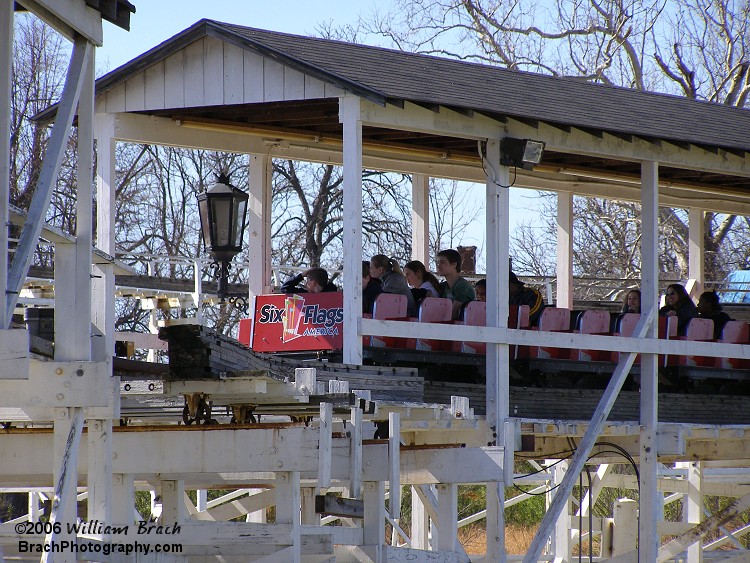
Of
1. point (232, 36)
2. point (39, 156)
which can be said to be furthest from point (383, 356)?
point (39, 156)

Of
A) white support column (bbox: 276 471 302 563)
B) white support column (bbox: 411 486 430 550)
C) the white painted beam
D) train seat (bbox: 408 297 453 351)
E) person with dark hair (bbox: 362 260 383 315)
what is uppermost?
the white painted beam

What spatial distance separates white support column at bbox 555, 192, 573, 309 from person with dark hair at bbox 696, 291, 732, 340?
196 centimetres

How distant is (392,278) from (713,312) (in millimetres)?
5064

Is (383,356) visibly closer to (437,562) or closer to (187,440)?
(437,562)

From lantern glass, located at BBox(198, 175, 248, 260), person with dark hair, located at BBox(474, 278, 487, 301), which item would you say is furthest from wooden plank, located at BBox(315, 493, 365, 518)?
person with dark hair, located at BBox(474, 278, 487, 301)

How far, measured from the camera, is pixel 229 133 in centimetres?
1550

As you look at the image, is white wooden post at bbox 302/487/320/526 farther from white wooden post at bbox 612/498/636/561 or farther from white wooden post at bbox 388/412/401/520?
white wooden post at bbox 388/412/401/520

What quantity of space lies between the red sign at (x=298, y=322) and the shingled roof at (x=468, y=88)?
2187 mm

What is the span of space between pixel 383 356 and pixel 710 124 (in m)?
5.47

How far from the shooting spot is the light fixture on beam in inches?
520

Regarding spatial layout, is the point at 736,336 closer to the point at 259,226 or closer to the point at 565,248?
the point at 565,248

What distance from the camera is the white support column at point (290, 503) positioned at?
9.09m

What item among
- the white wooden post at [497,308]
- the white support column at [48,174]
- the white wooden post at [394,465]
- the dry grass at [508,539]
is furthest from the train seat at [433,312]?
the dry grass at [508,539]

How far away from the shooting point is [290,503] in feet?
30.1
